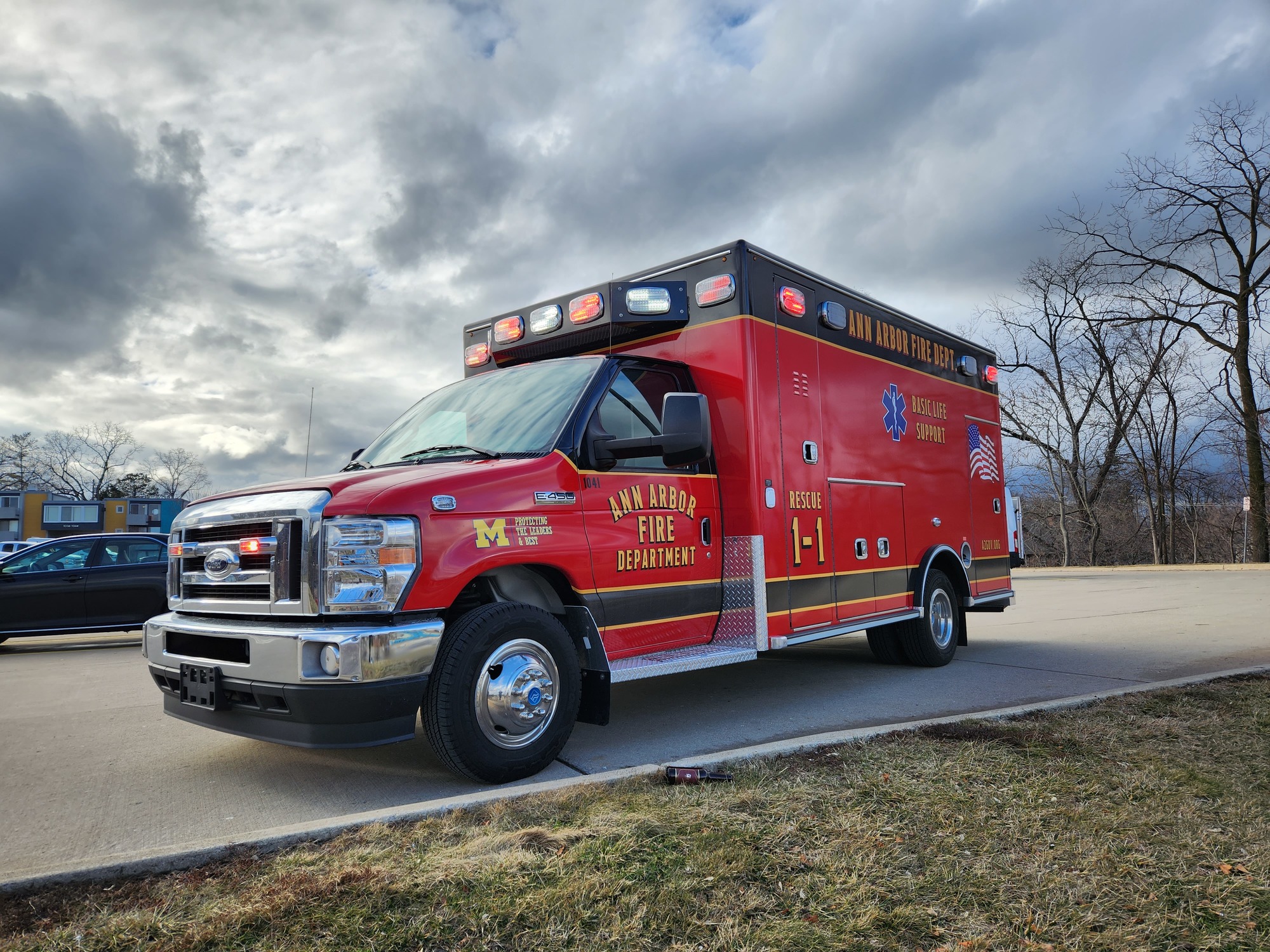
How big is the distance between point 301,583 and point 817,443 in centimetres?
389

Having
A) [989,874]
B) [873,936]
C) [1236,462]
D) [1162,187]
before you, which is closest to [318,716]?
[873,936]

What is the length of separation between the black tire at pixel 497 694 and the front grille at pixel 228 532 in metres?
0.99

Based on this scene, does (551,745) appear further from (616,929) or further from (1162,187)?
(1162,187)

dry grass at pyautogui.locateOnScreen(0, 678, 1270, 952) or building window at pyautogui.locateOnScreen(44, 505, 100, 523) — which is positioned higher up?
building window at pyautogui.locateOnScreen(44, 505, 100, 523)

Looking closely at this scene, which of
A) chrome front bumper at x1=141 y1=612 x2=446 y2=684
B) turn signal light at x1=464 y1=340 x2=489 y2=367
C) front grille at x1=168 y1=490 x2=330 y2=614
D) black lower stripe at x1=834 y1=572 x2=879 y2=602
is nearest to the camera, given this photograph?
chrome front bumper at x1=141 y1=612 x2=446 y2=684

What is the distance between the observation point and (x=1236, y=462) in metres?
34.5

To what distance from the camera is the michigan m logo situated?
4168mm

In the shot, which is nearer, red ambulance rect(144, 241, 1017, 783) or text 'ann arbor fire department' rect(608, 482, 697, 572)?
red ambulance rect(144, 241, 1017, 783)

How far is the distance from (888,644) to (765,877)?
5608 millimetres

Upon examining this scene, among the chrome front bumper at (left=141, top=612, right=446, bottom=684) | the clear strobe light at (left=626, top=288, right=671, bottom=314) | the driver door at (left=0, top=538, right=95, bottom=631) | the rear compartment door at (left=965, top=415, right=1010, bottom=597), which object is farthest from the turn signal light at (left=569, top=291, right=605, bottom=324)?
the driver door at (left=0, top=538, right=95, bottom=631)

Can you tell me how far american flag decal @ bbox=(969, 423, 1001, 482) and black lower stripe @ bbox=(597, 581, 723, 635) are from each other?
4.45 metres

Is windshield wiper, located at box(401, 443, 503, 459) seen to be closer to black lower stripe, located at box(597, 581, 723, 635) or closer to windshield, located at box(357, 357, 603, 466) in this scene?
windshield, located at box(357, 357, 603, 466)

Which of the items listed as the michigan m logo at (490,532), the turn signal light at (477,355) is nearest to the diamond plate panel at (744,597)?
the michigan m logo at (490,532)

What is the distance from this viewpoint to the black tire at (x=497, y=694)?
12.9 feet
